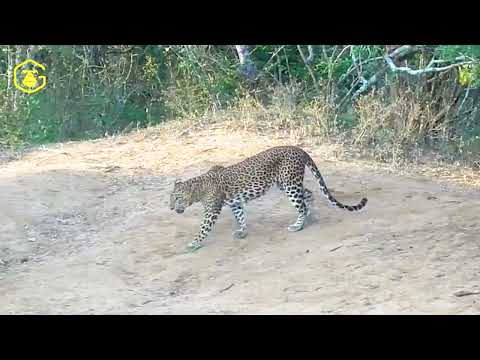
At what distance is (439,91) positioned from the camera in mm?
10227

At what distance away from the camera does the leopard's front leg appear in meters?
6.54

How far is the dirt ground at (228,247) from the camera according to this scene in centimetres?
515

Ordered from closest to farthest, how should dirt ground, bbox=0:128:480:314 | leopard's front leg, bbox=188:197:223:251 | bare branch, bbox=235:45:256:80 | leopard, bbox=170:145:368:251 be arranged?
dirt ground, bbox=0:128:480:314
leopard's front leg, bbox=188:197:223:251
leopard, bbox=170:145:368:251
bare branch, bbox=235:45:256:80

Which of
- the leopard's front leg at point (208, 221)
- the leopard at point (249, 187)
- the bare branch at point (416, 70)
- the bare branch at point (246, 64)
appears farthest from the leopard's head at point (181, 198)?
the bare branch at point (246, 64)

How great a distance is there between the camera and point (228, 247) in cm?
653

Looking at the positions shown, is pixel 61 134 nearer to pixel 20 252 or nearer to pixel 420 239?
pixel 20 252

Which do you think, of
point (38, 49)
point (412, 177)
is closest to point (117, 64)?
point (38, 49)

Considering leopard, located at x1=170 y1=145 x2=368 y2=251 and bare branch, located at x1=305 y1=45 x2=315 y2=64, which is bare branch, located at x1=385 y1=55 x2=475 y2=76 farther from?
leopard, located at x1=170 y1=145 x2=368 y2=251

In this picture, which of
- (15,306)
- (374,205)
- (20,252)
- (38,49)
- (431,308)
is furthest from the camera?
(38,49)

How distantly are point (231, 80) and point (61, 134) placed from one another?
11.2ft

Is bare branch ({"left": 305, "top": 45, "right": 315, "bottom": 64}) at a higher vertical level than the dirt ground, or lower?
higher

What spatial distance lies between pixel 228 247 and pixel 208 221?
0.30m

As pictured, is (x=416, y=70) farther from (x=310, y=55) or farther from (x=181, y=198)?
(x=181, y=198)

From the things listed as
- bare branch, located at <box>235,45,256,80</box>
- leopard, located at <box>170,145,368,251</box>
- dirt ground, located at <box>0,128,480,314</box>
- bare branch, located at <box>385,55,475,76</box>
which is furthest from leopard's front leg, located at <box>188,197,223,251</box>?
bare branch, located at <box>235,45,256,80</box>
